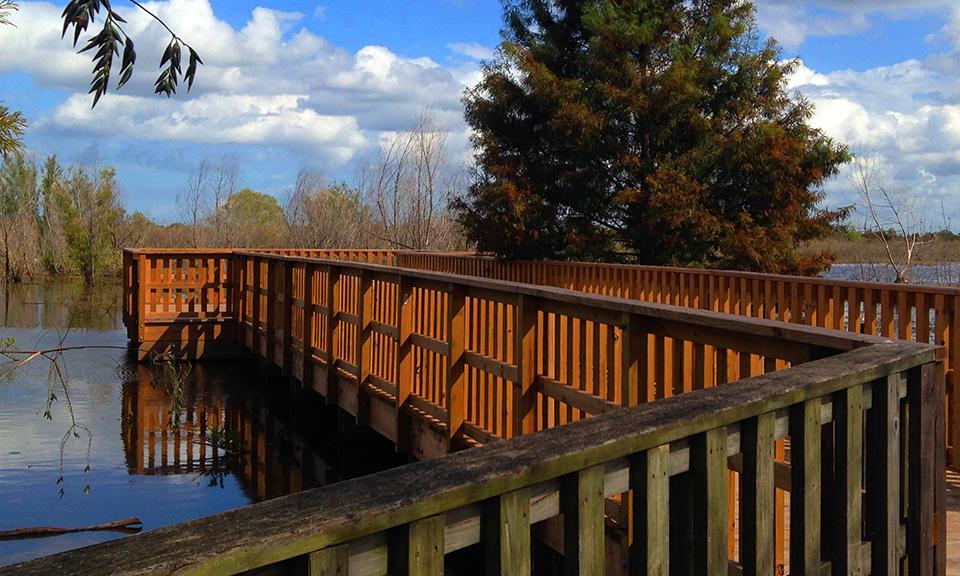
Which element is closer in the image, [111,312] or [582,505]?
[582,505]

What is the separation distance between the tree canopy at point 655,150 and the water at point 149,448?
18.9 feet

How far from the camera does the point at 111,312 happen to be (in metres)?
20.2

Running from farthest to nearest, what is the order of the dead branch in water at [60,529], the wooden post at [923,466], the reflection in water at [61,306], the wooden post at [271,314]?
the reflection in water at [61,306] < the wooden post at [271,314] < the dead branch in water at [60,529] < the wooden post at [923,466]

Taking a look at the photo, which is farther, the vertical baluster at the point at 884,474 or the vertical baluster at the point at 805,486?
the vertical baluster at the point at 884,474

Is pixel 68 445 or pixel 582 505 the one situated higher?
pixel 582 505

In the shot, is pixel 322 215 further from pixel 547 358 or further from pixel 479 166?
pixel 547 358

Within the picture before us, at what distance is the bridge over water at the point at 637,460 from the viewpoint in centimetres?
147

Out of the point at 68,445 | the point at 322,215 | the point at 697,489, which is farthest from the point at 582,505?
the point at 322,215

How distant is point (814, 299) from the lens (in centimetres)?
750

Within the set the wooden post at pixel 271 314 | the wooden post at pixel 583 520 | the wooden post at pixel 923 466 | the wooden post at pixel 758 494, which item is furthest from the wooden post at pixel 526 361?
the wooden post at pixel 271 314

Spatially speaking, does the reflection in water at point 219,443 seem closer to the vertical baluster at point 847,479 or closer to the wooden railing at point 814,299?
the wooden railing at point 814,299

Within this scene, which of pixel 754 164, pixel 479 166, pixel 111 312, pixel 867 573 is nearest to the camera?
pixel 867 573

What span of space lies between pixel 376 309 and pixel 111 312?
1415 centimetres

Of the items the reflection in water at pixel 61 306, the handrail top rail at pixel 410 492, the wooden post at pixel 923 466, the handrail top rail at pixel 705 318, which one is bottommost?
the reflection in water at pixel 61 306
